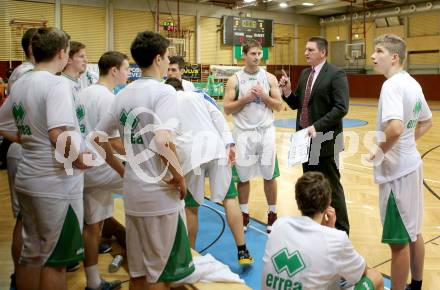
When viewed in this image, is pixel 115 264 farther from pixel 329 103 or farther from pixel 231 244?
pixel 329 103

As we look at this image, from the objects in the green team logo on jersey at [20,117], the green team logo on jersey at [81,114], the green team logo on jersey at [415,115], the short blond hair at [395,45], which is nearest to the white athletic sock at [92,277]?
the green team logo on jersey at [81,114]

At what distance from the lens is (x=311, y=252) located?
6.38 feet

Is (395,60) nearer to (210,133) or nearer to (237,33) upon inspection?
(210,133)

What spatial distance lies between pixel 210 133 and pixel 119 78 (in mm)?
834

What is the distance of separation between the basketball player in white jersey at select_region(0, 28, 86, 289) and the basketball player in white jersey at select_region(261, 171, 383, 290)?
4.03 ft

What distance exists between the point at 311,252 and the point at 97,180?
1796 mm

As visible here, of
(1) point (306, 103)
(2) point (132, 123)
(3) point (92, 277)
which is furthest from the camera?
(1) point (306, 103)

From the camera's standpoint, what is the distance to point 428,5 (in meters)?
22.1

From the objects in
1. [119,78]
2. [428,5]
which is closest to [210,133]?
[119,78]

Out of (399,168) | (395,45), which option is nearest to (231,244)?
(399,168)

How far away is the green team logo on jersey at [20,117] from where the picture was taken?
2.46 metres

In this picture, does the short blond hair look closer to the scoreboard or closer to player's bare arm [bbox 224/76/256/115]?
player's bare arm [bbox 224/76/256/115]

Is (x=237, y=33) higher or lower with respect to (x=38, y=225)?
higher

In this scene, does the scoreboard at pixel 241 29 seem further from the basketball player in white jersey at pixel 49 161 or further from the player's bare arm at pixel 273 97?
the basketball player in white jersey at pixel 49 161
